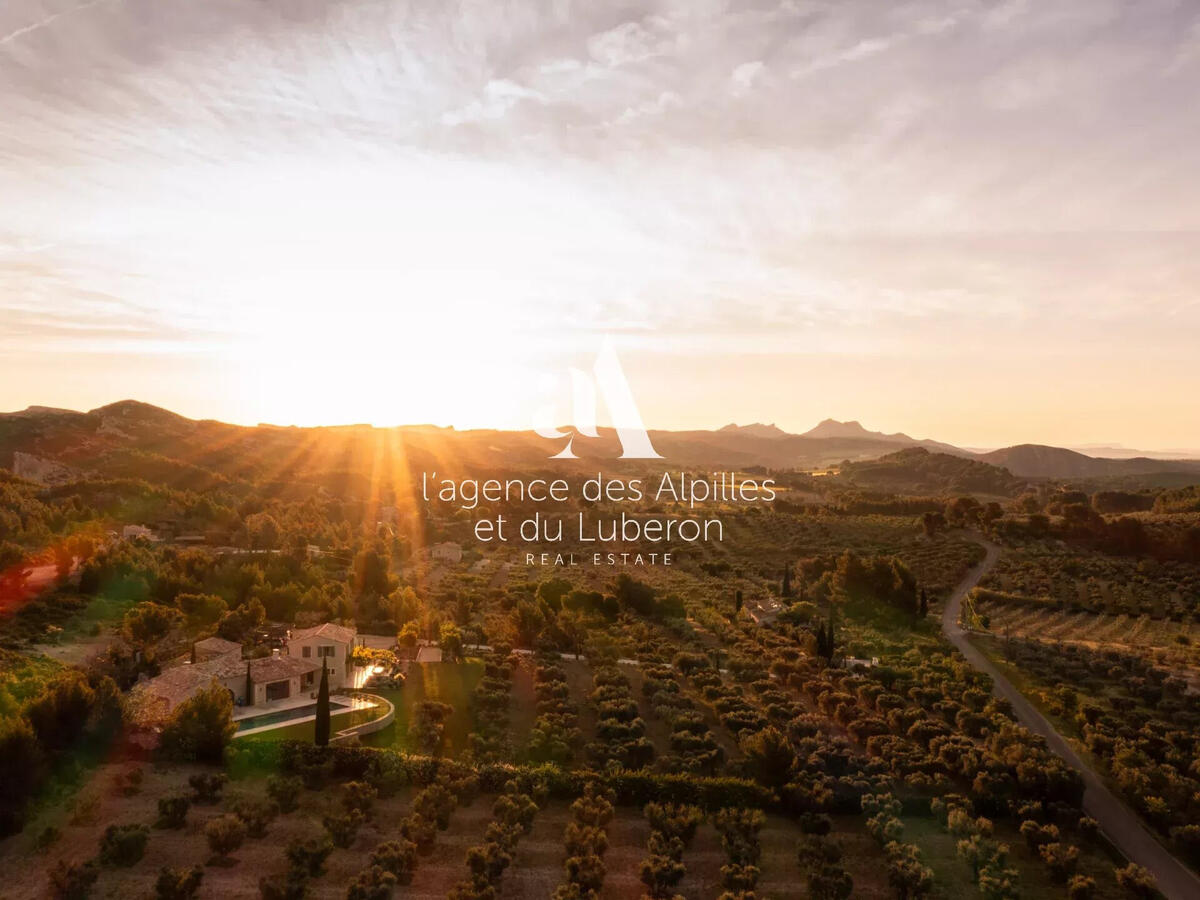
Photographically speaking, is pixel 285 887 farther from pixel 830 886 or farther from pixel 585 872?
pixel 830 886

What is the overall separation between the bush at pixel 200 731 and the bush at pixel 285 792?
322 centimetres

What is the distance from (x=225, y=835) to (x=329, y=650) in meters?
13.3

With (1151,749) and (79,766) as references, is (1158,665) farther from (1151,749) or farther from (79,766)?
(79,766)

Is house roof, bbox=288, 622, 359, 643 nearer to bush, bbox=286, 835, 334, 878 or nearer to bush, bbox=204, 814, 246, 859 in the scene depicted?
bush, bbox=204, 814, 246, 859

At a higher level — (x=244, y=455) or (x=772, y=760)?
(x=244, y=455)

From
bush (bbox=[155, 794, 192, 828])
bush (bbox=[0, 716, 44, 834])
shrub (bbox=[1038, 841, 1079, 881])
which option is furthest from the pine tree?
shrub (bbox=[1038, 841, 1079, 881])

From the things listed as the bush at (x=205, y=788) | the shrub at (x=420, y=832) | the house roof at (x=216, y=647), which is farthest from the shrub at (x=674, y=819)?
the house roof at (x=216, y=647)

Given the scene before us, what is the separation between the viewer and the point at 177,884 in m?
17.7

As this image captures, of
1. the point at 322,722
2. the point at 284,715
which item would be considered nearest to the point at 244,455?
the point at 284,715

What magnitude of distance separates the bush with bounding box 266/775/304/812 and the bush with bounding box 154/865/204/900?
3861mm

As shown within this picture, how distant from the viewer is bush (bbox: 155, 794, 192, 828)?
2075 cm

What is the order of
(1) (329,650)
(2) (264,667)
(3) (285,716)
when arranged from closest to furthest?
1. (3) (285,716)
2. (2) (264,667)
3. (1) (329,650)

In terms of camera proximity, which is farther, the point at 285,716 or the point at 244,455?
the point at 244,455

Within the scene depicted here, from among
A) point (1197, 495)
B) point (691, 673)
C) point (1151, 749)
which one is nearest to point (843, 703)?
point (691, 673)
